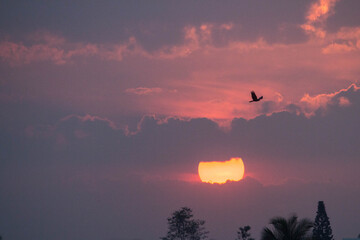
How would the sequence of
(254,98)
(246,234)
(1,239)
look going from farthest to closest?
(246,234)
(1,239)
(254,98)

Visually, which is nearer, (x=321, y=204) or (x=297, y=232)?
(x=297, y=232)

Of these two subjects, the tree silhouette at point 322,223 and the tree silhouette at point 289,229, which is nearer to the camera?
the tree silhouette at point 289,229

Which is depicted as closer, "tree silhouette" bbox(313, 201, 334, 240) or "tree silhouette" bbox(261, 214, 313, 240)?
"tree silhouette" bbox(261, 214, 313, 240)

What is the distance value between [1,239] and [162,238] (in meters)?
44.0

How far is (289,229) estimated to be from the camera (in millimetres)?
39562

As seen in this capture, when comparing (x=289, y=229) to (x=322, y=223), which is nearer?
(x=289, y=229)

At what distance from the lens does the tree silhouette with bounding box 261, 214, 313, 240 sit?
39344mm

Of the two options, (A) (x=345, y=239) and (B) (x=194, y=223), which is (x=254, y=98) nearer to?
(A) (x=345, y=239)

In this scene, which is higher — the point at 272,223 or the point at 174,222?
the point at 174,222

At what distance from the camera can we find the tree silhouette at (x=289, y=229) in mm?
39344

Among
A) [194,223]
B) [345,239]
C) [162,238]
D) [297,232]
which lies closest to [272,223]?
[297,232]

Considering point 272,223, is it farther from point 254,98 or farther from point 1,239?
point 1,239

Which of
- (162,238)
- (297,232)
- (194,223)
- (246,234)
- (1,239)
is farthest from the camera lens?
(162,238)

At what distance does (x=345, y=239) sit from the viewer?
112812mm
